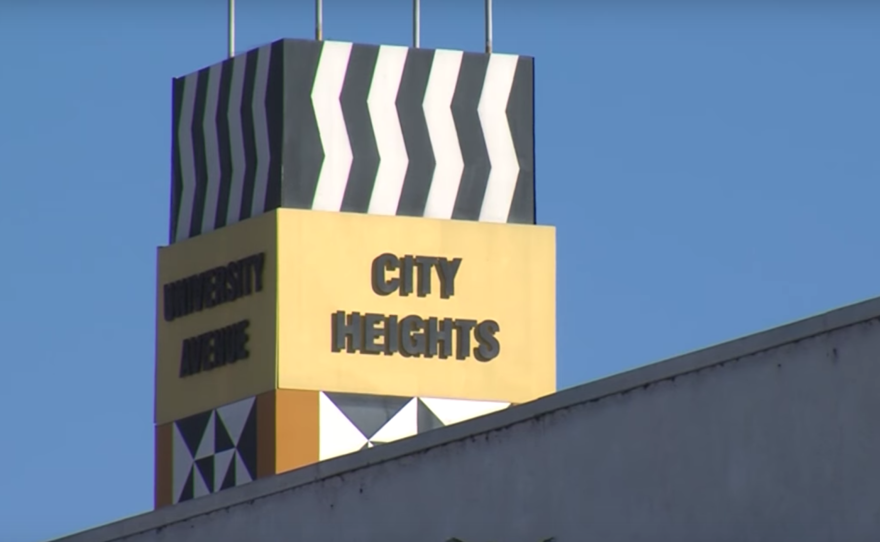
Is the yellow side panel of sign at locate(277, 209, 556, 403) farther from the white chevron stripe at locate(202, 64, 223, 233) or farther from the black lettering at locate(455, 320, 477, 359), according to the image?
the white chevron stripe at locate(202, 64, 223, 233)

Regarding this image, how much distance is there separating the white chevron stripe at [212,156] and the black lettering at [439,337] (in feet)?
11.9

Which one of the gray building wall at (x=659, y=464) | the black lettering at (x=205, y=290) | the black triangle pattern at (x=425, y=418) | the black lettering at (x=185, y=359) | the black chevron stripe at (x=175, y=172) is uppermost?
the black chevron stripe at (x=175, y=172)

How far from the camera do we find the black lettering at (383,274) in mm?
49062

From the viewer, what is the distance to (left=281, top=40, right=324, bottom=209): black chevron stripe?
161ft

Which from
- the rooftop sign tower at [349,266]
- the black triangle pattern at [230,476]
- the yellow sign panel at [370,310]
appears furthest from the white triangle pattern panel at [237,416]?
the black triangle pattern at [230,476]

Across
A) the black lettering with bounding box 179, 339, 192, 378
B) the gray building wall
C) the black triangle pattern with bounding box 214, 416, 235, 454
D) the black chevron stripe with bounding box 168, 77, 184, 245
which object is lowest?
the gray building wall

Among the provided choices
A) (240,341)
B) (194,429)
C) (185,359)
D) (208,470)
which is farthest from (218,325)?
(208,470)

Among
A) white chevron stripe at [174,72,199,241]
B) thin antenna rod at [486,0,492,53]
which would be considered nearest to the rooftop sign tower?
white chevron stripe at [174,72,199,241]

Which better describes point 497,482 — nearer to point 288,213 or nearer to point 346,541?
point 346,541

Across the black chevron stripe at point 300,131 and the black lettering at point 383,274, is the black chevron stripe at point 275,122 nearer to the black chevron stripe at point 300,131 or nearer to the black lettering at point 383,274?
the black chevron stripe at point 300,131

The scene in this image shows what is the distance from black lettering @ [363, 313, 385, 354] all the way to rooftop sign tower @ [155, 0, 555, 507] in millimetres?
26

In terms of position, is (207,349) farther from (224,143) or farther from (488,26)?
(488,26)

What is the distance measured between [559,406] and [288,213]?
21.9m

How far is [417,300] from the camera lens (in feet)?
162
